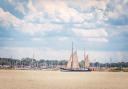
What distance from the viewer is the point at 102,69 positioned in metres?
19.6

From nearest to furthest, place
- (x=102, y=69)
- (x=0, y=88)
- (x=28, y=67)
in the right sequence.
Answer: (x=0, y=88)
(x=102, y=69)
(x=28, y=67)

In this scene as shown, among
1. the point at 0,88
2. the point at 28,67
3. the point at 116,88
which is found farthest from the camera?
the point at 28,67

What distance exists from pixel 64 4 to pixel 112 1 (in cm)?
141

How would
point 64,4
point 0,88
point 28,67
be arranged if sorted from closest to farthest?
point 0,88, point 64,4, point 28,67

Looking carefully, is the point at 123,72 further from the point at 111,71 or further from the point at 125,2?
the point at 125,2

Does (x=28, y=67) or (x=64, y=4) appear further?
(x=28, y=67)

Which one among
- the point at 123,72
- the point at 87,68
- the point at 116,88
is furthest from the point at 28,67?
the point at 116,88

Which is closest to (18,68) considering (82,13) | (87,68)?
(87,68)

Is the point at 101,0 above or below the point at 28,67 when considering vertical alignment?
above

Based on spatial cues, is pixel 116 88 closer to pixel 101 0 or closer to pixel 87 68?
pixel 101 0

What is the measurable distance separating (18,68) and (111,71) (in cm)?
490

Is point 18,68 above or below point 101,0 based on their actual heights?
below

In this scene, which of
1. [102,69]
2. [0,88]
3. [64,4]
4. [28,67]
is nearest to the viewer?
[0,88]

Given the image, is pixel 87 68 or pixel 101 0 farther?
pixel 87 68
